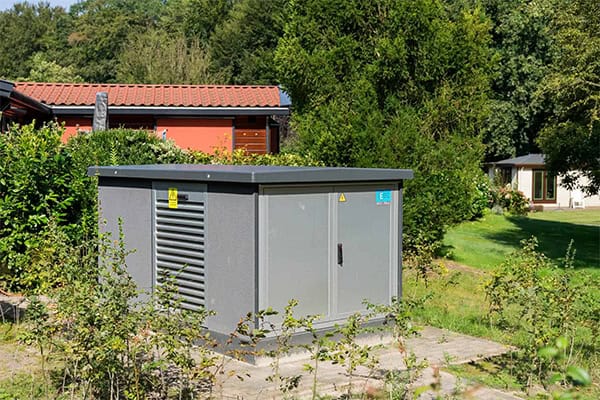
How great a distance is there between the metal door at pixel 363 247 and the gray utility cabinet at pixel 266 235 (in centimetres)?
1

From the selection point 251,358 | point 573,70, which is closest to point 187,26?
point 573,70

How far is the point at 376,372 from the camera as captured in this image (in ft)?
22.2

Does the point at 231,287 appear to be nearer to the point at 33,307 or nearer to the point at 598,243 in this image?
the point at 33,307

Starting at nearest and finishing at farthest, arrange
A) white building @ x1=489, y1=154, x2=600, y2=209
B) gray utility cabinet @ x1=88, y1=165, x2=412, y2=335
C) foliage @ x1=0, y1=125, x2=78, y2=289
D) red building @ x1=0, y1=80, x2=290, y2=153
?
gray utility cabinet @ x1=88, y1=165, x2=412, y2=335
foliage @ x1=0, y1=125, x2=78, y2=289
red building @ x1=0, y1=80, x2=290, y2=153
white building @ x1=489, y1=154, x2=600, y2=209

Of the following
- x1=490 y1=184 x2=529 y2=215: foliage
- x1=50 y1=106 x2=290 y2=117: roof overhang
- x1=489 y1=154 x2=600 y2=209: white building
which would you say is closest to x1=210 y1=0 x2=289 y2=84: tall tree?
x1=489 y1=154 x2=600 y2=209: white building

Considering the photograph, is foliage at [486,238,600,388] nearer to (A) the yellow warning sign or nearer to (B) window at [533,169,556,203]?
(A) the yellow warning sign

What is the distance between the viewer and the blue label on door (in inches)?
317

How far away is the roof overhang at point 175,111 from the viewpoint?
19.8m

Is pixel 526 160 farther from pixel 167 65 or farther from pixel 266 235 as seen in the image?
pixel 266 235

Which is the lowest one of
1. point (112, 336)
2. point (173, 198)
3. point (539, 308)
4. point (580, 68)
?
point (539, 308)

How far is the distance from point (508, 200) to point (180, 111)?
1535 centimetres

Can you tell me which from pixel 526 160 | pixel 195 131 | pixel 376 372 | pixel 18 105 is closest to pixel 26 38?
pixel 526 160

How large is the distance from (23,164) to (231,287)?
13.7 ft

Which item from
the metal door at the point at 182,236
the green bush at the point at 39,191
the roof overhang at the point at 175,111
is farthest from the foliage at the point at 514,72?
the metal door at the point at 182,236
